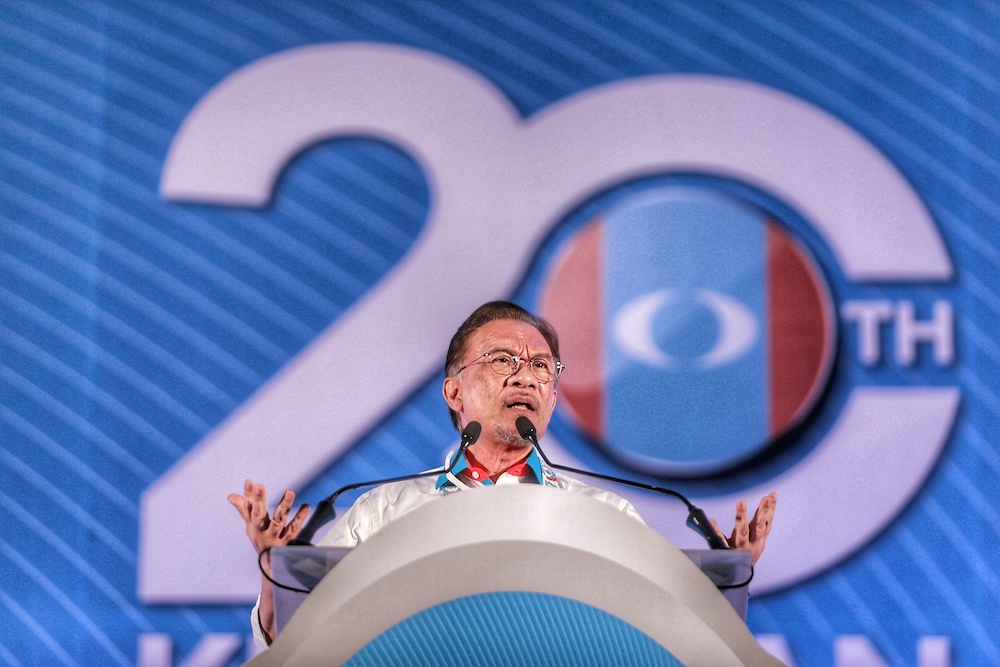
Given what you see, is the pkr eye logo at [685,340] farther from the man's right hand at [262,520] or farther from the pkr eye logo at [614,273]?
the man's right hand at [262,520]

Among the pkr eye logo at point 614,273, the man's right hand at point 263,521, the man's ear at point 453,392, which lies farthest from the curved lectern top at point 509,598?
the pkr eye logo at point 614,273

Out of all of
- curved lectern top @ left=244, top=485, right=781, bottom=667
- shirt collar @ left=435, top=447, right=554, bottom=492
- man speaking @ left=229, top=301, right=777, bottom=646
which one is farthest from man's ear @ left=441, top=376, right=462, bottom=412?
curved lectern top @ left=244, top=485, right=781, bottom=667

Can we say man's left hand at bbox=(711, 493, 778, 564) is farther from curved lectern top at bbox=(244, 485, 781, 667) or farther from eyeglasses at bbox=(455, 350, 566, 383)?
curved lectern top at bbox=(244, 485, 781, 667)

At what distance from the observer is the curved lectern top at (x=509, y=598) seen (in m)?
0.82

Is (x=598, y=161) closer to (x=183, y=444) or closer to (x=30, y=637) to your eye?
(x=183, y=444)

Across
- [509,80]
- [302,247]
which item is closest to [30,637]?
[302,247]

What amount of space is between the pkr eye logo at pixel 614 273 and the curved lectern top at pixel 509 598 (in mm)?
2171

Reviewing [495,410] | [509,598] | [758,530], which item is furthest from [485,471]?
[509,598]

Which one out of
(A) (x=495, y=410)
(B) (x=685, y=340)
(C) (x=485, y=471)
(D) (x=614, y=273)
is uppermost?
(D) (x=614, y=273)

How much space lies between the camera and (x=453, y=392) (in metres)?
2.52

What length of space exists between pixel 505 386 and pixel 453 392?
222 millimetres

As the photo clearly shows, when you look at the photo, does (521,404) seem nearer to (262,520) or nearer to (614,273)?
(262,520)

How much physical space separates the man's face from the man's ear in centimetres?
4

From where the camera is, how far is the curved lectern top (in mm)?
816
